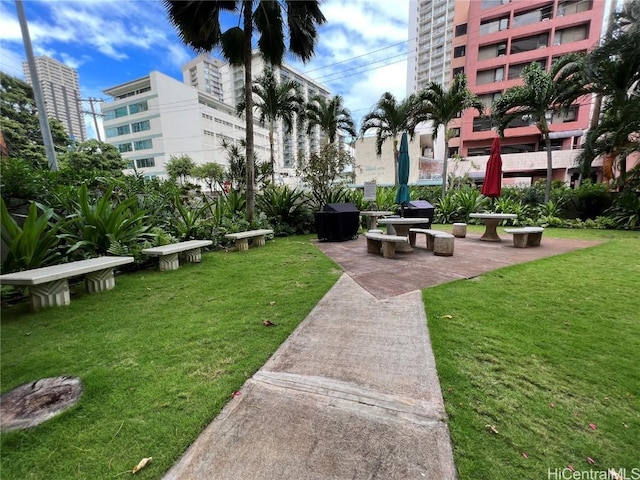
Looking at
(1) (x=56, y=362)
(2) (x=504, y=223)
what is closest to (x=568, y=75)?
(2) (x=504, y=223)

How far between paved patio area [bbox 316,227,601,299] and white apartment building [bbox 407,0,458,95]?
85.8 meters

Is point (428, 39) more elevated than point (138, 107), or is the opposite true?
point (428, 39)

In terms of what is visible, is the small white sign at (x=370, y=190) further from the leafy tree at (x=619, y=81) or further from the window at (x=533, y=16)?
the window at (x=533, y=16)

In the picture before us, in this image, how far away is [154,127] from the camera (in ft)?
180

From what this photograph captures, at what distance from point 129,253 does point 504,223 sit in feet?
41.9

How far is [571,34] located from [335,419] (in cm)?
4047

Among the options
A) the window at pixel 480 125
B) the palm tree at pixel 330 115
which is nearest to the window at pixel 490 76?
the window at pixel 480 125

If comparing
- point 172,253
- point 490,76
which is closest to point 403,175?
point 172,253

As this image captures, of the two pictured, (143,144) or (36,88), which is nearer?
(36,88)

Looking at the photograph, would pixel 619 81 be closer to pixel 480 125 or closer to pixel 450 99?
pixel 450 99

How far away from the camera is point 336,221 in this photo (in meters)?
8.70

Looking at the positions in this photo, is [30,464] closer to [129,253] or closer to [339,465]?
[339,465]

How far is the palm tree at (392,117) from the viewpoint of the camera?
16.9m

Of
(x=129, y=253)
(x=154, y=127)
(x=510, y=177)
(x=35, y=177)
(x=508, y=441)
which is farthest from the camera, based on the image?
(x=154, y=127)
